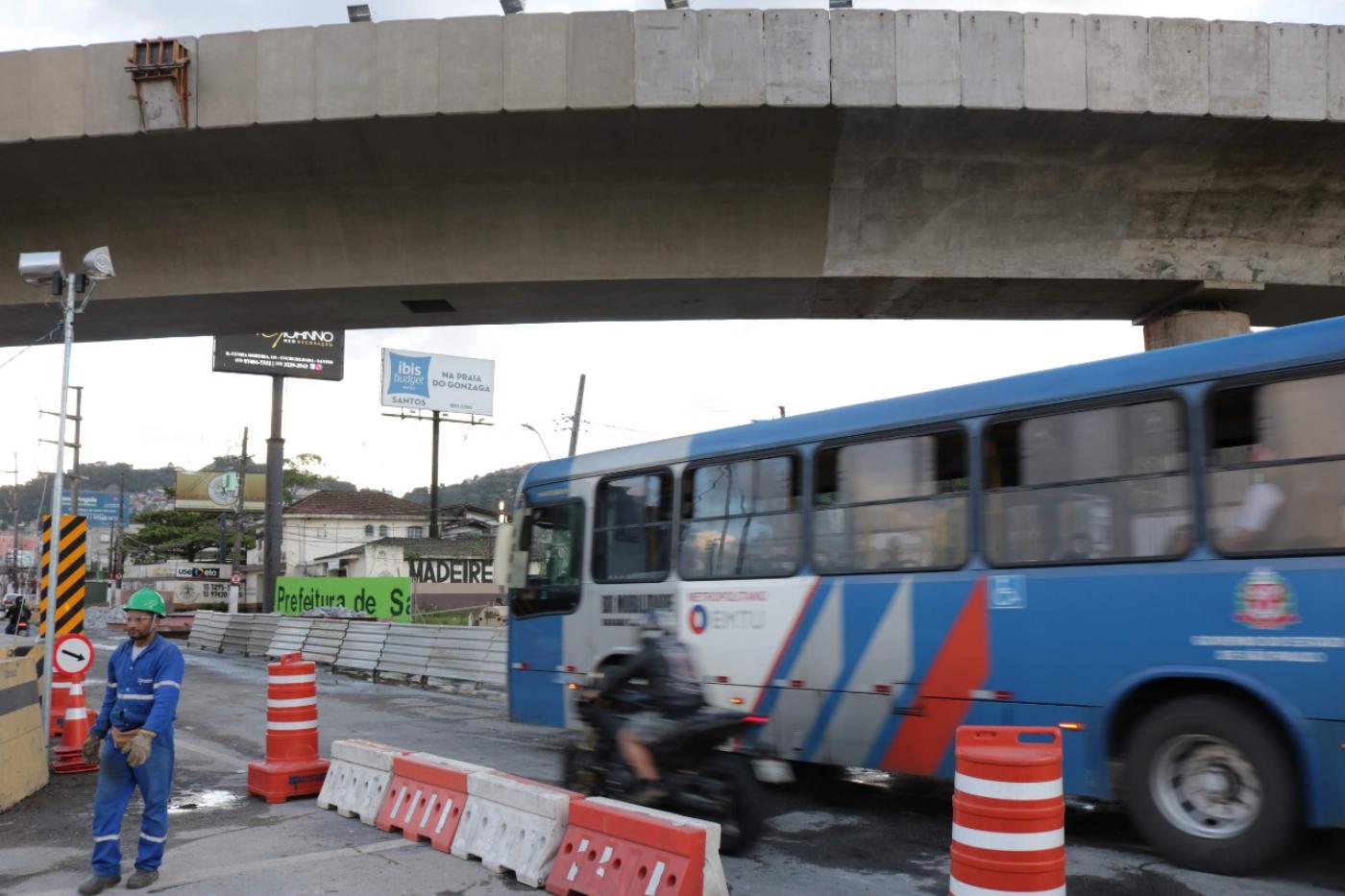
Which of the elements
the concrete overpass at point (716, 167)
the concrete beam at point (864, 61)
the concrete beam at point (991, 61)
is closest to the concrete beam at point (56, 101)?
→ the concrete overpass at point (716, 167)

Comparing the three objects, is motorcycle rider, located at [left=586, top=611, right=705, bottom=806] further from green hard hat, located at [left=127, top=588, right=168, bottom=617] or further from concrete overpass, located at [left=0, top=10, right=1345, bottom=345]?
concrete overpass, located at [left=0, top=10, right=1345, bottom=345]

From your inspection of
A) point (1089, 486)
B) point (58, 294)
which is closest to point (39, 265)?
point (58, 294)

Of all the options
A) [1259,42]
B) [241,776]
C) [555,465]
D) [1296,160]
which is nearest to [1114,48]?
[1259,42]

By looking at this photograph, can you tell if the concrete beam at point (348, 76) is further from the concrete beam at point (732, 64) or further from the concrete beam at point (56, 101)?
the concrete beam at point (732, 64)

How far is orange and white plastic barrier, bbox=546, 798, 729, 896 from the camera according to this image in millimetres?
5684

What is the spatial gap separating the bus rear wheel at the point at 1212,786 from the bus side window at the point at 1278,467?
1074 mm

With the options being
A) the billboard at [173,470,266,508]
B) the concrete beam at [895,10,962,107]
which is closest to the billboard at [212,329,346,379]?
the billboard at [173,470,266,508]

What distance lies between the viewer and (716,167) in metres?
12.8

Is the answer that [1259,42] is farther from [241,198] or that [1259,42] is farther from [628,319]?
[241,198]

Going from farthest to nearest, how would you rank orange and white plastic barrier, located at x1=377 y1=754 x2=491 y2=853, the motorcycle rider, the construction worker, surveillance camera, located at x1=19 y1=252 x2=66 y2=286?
1. surveillance camera, located at x1=19 y1=252 x2=66 y2=286
2. orange and white plastic barrier, located at x1=377 y1=754 x2=491 y2=853
3. the motorcycle rider
4. the construction worker

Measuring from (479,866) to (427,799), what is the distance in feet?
3.06

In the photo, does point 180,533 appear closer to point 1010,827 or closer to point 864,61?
point 864,61

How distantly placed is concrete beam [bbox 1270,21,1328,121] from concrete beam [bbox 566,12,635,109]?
6.72 metres

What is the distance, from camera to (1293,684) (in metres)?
6.33
